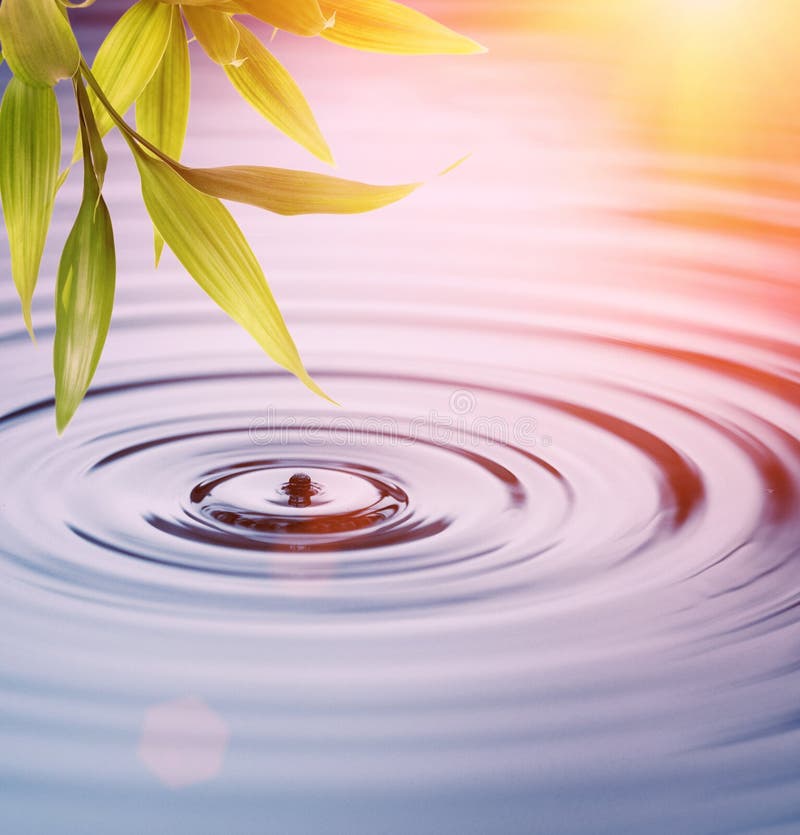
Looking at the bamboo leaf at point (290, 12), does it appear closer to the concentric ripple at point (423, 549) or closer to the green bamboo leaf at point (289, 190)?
the green bamboo leaf at point (289, 190)

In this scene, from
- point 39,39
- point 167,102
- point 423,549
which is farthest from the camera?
point 423,549

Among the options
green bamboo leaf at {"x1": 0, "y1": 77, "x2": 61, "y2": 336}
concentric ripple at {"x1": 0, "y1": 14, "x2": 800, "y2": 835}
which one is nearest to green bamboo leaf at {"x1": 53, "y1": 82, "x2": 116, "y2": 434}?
green bamboo leaf at {"x1": 0, "y1": 77, "x2": 61, "y2": 336}

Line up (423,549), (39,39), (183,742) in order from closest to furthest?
1. (39,39)
2. (183,742)
3. (423,549)

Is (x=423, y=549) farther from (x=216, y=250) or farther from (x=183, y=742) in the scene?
(x=216, y=250)

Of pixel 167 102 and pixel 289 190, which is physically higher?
pixel 167 102

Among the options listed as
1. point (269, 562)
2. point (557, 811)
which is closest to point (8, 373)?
point (269, 562)

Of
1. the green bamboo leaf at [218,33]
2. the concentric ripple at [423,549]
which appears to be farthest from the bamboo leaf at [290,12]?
the concentric ripple at [423,549]

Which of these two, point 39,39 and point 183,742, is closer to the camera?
point 39,39

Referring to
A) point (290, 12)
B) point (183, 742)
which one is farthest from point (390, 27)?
point (183, 742)
